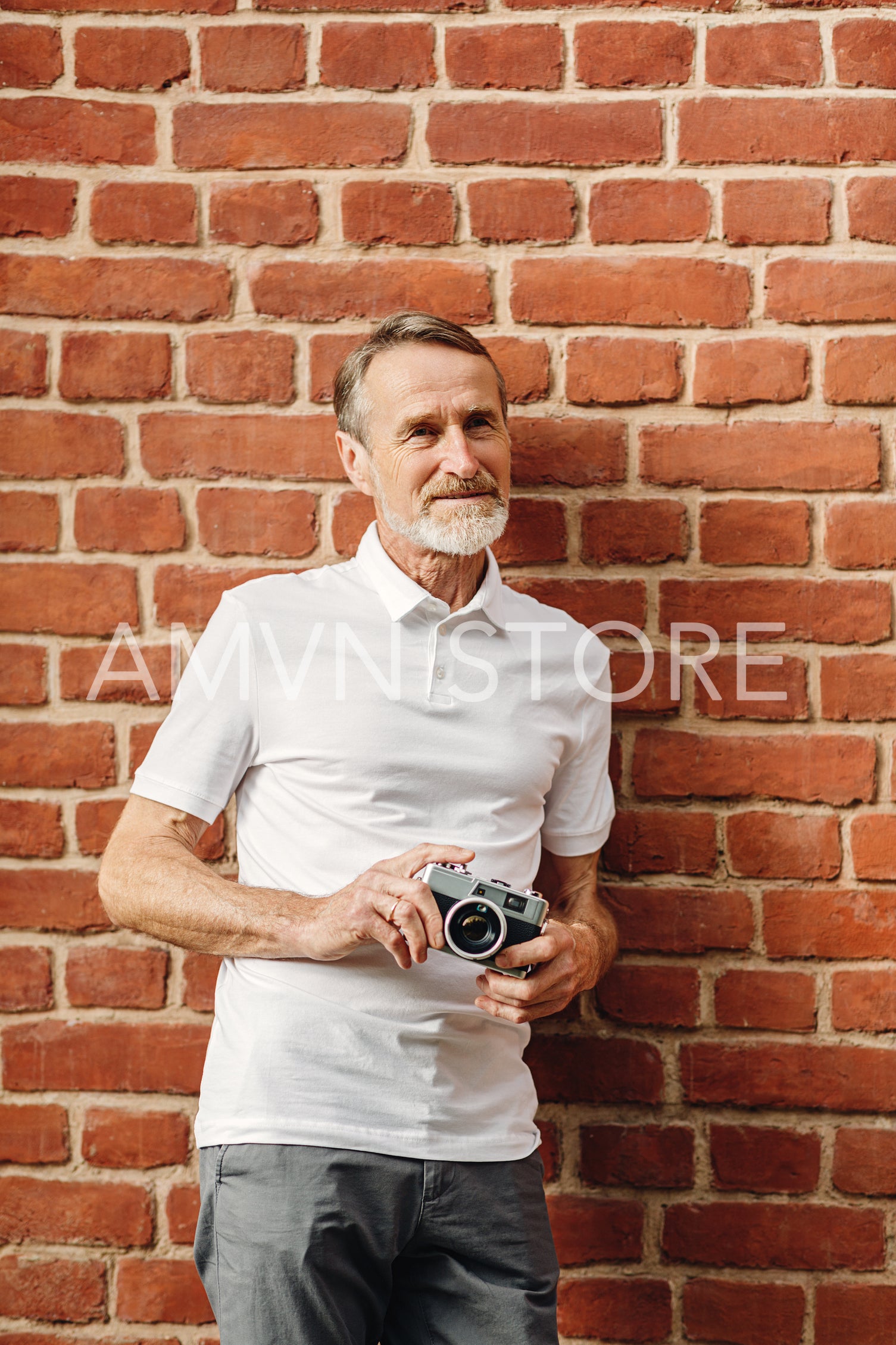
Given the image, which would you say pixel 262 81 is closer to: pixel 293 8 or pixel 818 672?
pixel 293 8

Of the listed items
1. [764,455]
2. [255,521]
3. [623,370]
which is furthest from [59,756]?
[764,455]

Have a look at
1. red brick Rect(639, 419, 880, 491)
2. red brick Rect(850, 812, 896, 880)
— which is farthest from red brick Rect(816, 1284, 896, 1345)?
red brick Rect(639, 419, 880, 491)

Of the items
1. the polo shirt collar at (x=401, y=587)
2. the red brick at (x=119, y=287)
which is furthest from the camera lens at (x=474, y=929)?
the red brick at (x=119, y=287)

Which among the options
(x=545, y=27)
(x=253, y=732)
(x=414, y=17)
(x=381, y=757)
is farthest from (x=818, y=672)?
(x=414, y=17)

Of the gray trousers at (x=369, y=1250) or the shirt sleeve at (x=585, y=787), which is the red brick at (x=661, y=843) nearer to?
the shirt sleeve at (x=585, y=787)

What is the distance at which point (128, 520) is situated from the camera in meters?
1.48

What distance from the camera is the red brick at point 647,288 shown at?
146 cm

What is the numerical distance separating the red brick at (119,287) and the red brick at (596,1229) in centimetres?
142

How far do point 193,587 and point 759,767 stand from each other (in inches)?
34.4

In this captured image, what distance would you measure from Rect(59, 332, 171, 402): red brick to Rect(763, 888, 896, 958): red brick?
118cm

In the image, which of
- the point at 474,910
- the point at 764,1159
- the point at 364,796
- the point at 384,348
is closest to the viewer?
the point at 474,910

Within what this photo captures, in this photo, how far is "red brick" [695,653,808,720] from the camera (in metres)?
1.46

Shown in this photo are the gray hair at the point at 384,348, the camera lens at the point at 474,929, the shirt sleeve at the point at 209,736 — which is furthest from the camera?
the gray hair at the point at 384,348

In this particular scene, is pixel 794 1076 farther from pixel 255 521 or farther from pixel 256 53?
pixel 256 53
